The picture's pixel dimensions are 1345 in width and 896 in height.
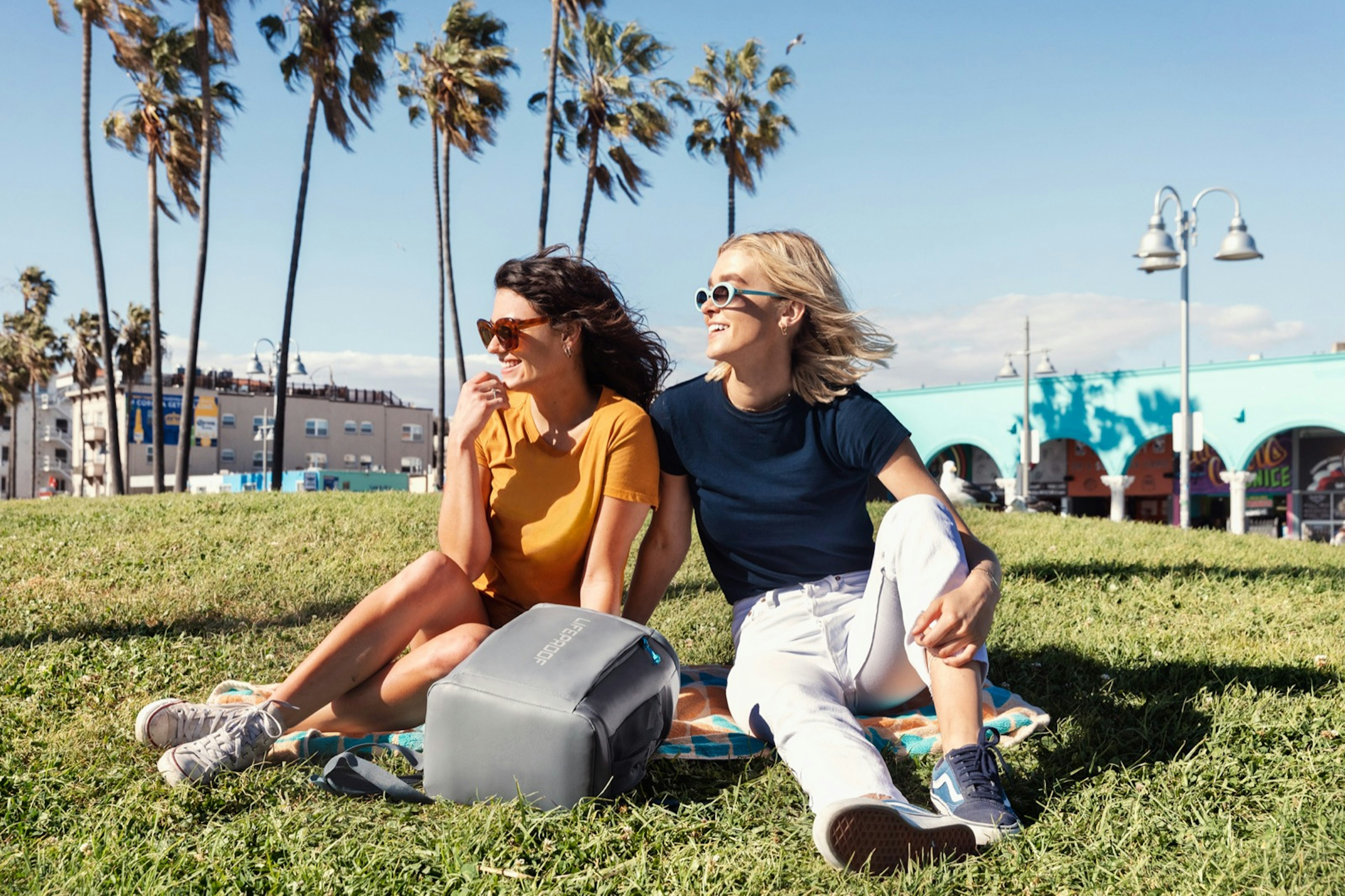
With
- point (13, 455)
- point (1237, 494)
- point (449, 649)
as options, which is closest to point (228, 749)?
point (449, 649)

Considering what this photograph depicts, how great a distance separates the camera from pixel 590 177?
22.5m

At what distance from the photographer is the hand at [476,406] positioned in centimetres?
327

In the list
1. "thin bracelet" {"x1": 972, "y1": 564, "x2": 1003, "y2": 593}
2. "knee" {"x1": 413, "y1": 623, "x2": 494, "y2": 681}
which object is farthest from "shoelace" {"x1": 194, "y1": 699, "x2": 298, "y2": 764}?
"thin bracelet" {"x1": 972, "y1": 564, "x2": 1003, "y2": 593}

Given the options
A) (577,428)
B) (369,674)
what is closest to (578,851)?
(369,674)

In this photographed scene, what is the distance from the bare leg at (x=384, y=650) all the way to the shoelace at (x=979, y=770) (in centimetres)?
142

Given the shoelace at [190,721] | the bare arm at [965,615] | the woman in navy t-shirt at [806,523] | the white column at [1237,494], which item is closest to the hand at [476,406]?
the woman in navy t-shirt at [806,523]

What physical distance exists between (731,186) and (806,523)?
23693 millimetres

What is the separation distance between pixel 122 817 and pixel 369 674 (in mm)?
771

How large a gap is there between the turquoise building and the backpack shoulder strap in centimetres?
2569

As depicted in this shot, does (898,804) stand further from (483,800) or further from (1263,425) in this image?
(1263,425)

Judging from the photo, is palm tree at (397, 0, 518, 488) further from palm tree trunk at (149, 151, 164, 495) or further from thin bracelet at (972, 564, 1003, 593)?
thin bracelet at (972, 564, 1003, 593)

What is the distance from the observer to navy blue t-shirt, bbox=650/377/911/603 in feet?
10.7

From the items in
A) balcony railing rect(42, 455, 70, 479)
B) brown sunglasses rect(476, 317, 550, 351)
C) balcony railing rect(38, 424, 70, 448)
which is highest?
brown sunglasses rect(476, 317, 550, 351)

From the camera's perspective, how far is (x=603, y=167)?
2316 centimetres
